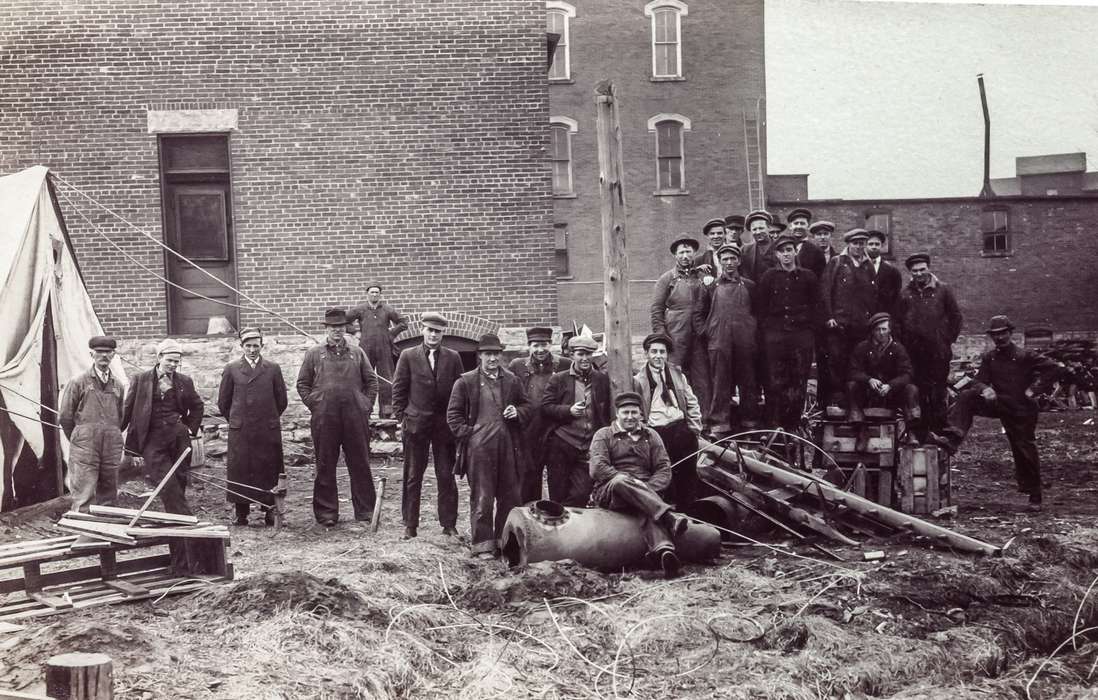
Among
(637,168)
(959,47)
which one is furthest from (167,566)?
(959,47)

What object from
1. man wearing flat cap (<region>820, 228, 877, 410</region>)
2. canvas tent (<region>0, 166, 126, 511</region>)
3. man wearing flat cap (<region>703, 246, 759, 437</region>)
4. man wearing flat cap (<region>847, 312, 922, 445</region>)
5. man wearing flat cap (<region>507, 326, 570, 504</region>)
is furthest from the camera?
canvas tent (<region>0, 166, 126, 511</region>)

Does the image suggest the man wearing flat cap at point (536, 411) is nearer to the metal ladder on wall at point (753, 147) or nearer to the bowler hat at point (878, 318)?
the bowler hat at point (878, 318)

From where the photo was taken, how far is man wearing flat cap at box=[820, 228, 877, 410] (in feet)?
32.9

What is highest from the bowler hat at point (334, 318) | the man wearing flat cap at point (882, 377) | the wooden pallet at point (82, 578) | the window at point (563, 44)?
the window at point (563, 44)

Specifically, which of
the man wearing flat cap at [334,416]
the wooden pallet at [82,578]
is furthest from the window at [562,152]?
the wooden pallet at [82,578]

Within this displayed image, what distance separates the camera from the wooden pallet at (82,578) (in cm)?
678

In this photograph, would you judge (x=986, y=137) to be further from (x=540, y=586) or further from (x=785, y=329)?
(x=540, y=586)

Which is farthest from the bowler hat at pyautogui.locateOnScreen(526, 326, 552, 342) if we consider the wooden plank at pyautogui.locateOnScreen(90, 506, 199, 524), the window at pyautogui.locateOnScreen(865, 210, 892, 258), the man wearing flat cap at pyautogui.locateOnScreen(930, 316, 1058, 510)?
the window at pyautogui.locateOnScreen(865, 210, 892, 258)

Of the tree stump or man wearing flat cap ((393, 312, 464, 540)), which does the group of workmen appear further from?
the tree stump

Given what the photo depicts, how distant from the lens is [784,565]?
796 centimetres

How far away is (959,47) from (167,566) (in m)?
30.2

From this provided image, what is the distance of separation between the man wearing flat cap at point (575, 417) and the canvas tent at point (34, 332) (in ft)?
16.4

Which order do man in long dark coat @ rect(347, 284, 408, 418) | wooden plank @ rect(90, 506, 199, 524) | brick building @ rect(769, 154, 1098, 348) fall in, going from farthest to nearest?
brick building @ rect(769, 154, 1098, 348) → man in long dark coat @ rect(347, 284, 408, 418) → wooden plank @ rect(90, 506, 199, 524)

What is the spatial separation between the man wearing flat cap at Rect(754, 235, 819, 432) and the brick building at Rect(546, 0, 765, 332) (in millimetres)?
17110
